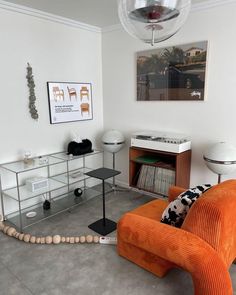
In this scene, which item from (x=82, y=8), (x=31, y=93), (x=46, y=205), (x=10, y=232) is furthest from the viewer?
(x=46, y=205)

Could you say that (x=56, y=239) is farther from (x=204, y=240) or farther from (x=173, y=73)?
(x=173, y=73)

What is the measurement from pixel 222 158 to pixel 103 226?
1.41m

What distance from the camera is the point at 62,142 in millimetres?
3295

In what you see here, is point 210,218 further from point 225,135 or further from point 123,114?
point 123,114

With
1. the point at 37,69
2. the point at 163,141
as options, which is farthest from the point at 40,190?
the point at 163,141

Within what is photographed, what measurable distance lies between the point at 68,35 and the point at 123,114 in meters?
1.28

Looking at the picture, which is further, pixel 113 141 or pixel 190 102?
pixel 113 141

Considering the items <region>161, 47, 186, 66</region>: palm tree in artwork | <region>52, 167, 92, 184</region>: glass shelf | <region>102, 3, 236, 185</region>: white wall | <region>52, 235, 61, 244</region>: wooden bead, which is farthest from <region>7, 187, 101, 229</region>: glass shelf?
<region>161, 47, 186, 66</region>: palm tree in artwork

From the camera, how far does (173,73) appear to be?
2908mm

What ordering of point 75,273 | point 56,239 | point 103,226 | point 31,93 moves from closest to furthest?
point 75,273 → point 56,239 → point 103,226 → point 31,93

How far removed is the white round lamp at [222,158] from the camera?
2320 millimetres

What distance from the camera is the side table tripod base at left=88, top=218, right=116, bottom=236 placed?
2516 mm

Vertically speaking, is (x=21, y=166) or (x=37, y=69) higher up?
(x=37, y=69)

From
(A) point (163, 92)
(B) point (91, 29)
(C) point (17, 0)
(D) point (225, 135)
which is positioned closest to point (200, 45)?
(A) point (163, 92)
